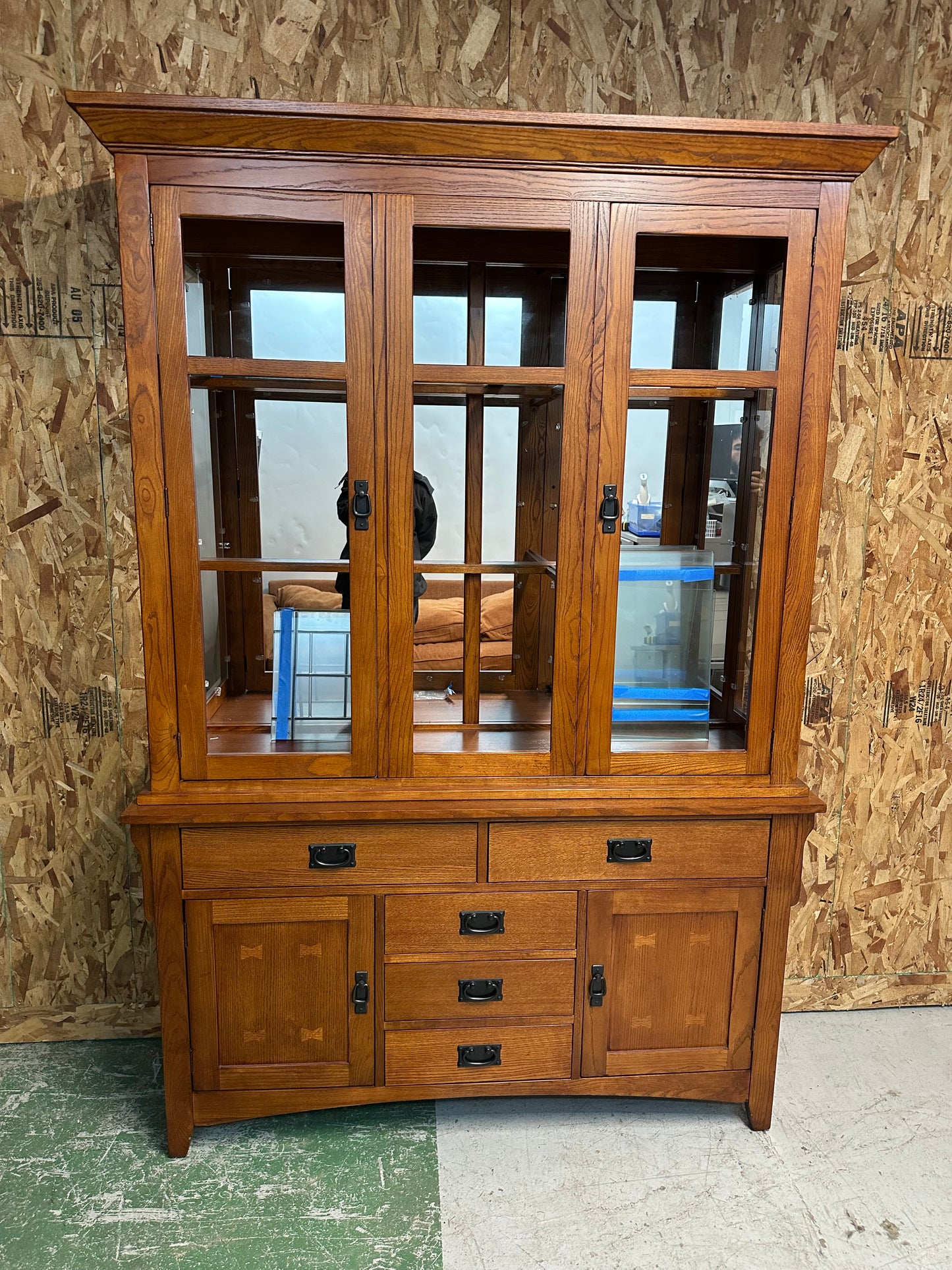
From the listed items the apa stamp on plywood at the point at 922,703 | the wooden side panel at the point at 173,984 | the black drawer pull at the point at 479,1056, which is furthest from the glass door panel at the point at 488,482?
the apa stamp on plywood at the point at 922,703

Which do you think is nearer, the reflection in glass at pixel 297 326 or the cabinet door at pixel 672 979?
the reflection in glass at pixel 297 326

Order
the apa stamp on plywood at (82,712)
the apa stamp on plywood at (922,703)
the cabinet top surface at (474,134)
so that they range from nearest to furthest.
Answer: the cabinet top surface at (474,134) < the apa stamp on plywood at (82,712) < the apa stamp on plywood at (922,703)

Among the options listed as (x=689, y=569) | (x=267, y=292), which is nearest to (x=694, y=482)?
(x=689, y=569)

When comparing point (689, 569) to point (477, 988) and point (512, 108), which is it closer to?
point (477, 988)

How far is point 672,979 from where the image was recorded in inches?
84.7

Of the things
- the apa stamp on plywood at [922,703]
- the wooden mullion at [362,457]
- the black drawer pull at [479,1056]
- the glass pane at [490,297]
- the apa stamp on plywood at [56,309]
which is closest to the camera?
the wooden mullion at [362,457]

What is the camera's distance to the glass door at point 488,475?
73.9 inches

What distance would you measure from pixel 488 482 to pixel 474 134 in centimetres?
71

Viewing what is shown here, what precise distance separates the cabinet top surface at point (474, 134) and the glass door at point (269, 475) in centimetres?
10

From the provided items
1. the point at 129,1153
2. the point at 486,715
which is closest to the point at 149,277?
the point at 486,715

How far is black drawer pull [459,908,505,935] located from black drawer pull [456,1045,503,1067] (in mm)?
294

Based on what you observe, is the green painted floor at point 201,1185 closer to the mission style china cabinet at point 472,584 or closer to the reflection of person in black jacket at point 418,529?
the mission style china cabinet at point 472,584

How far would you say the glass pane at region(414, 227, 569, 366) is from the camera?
1.93 meters

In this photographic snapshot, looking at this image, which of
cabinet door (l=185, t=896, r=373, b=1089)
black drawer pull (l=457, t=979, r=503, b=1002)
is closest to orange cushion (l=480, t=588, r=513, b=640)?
cabinet door (l=185, t=896, r=373, b=1089)
